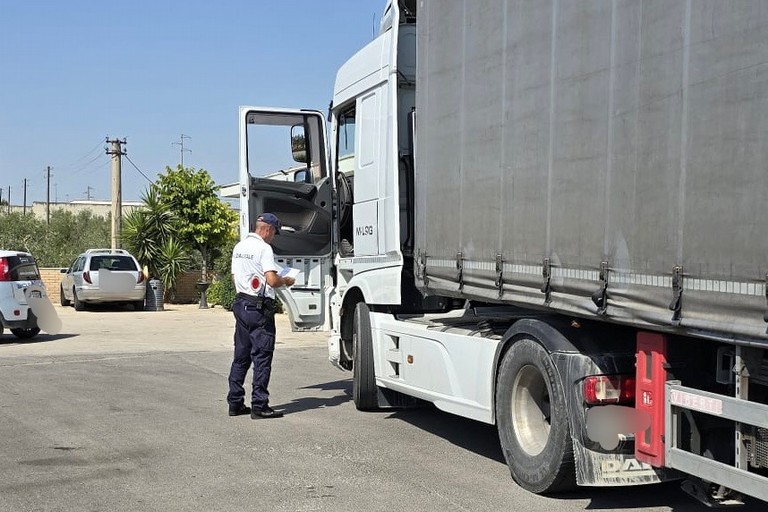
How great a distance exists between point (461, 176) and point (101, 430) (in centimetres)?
399

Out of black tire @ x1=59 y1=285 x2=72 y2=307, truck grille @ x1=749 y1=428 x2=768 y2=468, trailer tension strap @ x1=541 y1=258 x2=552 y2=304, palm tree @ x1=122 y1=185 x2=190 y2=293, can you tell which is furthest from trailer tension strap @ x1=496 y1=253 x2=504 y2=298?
black tire @ x1=59 y1=285 x2=72 y2=307

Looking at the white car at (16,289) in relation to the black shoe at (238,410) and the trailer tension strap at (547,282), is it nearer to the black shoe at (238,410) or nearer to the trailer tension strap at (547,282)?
the black shoe at (238,410)

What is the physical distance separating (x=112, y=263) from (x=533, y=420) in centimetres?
2129

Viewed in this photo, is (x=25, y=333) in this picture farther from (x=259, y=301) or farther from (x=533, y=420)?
(x=533, y=420)

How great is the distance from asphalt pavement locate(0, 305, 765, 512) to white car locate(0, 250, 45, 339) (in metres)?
3.21

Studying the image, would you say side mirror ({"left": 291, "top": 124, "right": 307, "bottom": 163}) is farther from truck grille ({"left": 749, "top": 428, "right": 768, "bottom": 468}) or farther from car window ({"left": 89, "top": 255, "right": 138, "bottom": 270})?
car window ({"left": 89, "top": 255, "right": 138, "bottom": 270})

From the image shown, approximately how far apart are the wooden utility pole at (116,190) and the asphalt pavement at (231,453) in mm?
22512

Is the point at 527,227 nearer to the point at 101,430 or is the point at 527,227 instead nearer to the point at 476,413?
the point at 476,413

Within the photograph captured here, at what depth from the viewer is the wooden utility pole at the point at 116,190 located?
115 ft

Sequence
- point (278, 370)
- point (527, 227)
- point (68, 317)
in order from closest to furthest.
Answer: point (527, 227) < point (278, 370) < point (68, 317)

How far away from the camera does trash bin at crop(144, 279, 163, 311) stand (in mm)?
26781

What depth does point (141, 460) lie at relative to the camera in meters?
7.30

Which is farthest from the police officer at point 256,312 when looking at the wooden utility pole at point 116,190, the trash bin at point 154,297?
the wooden utility pole at point 116,190

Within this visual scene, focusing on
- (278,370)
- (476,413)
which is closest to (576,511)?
(476,413)
